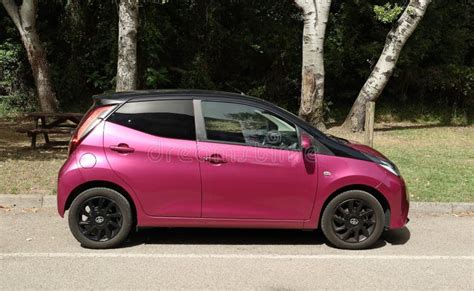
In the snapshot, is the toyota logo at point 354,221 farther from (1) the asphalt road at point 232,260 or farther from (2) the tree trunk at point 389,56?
(2) the tree trunk at point 389,56

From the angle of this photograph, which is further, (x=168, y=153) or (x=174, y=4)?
(x=174, y=4)

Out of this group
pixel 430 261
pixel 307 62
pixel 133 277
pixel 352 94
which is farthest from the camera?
pixel 352 94

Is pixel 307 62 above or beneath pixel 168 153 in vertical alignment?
above

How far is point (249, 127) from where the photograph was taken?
5840 millimetres

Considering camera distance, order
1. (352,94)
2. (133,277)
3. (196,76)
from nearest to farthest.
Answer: (133,277) < (196,76) < (352,94)

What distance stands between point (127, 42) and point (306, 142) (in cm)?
725

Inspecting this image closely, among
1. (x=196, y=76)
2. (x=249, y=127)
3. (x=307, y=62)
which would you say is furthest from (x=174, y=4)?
(x=249, y=127)

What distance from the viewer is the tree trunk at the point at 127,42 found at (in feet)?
38.3

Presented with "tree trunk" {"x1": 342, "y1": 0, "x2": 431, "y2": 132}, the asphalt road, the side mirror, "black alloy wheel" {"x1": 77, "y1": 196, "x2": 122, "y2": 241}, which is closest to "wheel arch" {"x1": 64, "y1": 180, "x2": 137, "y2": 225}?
"black alloy wheel" {"x1": 77, "y1": 196, "x2": 122, "y2": 241}

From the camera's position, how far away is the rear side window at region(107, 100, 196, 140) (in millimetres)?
5742

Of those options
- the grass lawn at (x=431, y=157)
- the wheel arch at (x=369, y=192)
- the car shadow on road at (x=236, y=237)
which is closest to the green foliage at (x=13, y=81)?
the grass lawn at (x=431, y=157)

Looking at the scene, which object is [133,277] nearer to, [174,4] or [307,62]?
[307,62]

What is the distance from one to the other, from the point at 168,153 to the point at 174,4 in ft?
45.2

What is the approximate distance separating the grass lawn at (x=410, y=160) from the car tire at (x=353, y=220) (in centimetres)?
221
